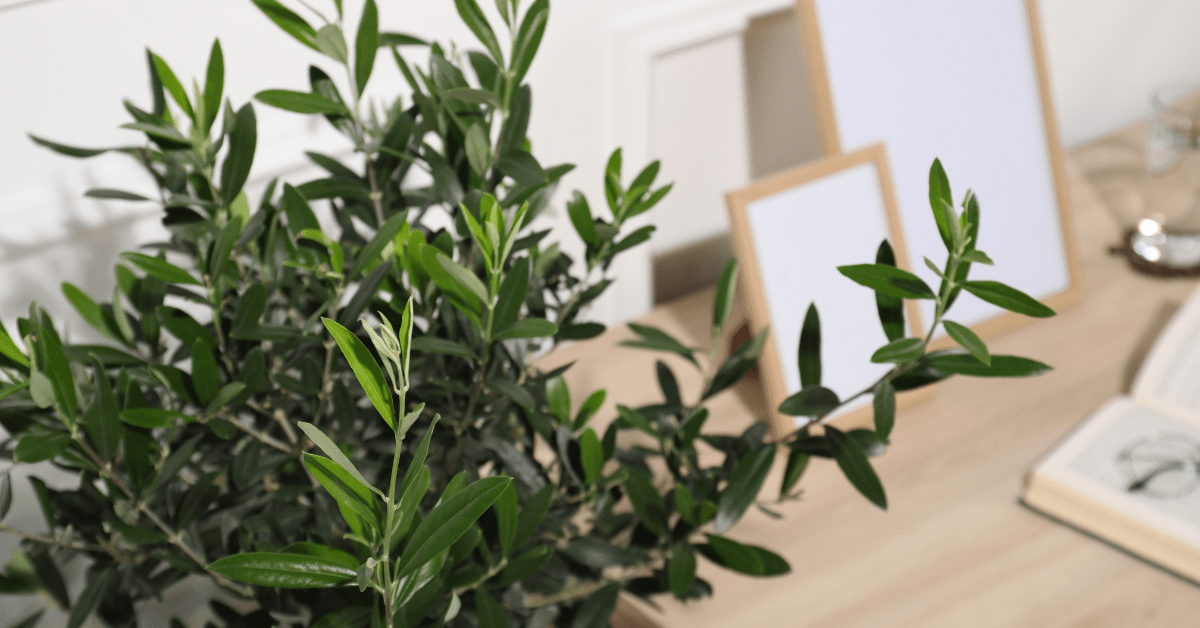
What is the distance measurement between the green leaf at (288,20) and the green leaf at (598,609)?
38 cm

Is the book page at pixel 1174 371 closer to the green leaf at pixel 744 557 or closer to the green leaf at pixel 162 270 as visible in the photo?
the green leaf at pixel 744 557

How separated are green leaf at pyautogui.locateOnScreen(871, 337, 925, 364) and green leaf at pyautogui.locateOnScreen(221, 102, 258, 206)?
0.36 meters

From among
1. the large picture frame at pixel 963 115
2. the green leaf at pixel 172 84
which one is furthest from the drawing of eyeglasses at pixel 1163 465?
the green leaf at pixel 172 84

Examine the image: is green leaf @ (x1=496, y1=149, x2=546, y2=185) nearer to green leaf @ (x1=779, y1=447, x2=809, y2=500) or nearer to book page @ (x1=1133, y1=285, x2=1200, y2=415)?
green leaf @ (x1=779, y1=447, x2=809, y2=500)

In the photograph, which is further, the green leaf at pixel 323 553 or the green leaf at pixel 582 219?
the green leaf at pixel 582 219

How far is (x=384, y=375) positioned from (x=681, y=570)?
0.25m

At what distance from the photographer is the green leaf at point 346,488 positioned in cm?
29

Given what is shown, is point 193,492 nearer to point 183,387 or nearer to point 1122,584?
point 183,387

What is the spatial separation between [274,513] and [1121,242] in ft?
3.85

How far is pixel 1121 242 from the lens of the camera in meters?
1.23

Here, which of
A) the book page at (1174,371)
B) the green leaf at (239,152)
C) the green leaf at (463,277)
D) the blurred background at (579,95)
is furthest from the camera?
the book page at (1174,371)

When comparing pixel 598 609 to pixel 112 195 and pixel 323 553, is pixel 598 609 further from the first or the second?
pixel 112 195

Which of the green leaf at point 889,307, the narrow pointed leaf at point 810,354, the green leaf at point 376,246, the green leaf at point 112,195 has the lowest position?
the narrow pointed leaf at point 810,354

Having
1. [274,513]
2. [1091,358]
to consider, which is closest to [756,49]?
[1091,358]
